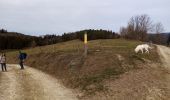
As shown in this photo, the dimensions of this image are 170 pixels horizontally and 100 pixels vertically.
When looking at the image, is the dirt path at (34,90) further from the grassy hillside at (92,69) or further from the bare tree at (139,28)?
the bare tree at (139,28)

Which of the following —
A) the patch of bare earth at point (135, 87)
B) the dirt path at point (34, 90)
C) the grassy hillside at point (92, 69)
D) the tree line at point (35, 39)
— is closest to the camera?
the patch of bare earth at point (135, 87)

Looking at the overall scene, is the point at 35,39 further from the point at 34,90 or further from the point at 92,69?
the point at 34,90

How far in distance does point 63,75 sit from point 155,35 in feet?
293

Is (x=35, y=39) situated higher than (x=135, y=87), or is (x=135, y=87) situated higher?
(x=35, y=39)

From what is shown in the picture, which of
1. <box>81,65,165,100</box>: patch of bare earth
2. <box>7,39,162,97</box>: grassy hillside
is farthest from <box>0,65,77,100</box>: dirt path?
<box>81,65,165,100</box>: patch of bare earth

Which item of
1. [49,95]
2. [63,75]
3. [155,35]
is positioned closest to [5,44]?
[155,35]

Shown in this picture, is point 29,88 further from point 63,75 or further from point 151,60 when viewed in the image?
point 151,60

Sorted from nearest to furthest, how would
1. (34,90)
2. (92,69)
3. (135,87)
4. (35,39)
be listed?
(135,87)
(34,90)
(92,69)
(35,39)

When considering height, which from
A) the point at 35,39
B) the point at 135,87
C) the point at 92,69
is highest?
the point at 35,39

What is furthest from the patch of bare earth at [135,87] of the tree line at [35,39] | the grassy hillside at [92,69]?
the tree line at [35,39]

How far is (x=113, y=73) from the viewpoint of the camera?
71.6 ft

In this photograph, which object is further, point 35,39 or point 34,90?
point 35,39

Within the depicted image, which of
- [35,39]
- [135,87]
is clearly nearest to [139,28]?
[35,39]

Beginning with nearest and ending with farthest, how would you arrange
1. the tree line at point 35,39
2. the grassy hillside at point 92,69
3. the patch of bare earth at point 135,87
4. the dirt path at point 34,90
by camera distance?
the patch of bare earth at point 135,87
the dirt path at point 34,90
the grassy hillside at point 92,69
the tree line at point 35,39
